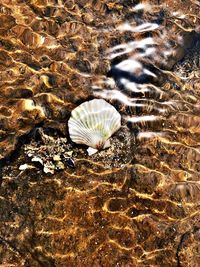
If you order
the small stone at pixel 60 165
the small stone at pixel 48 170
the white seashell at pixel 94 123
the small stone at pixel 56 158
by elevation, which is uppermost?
the white seashell at pixel 94 123

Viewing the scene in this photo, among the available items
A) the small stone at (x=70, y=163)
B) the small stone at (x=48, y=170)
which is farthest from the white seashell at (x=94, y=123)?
the small stone at (x=48, y=170)

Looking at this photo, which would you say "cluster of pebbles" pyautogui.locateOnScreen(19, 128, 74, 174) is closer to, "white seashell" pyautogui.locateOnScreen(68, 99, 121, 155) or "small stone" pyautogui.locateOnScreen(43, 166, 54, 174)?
"small stone" pyautogui.locateOnScreen(43, 166, 54, 174)

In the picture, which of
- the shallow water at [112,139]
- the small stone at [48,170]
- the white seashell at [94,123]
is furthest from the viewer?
the white seashell at [94,123]

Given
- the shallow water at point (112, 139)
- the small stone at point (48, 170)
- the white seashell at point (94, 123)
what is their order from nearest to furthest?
the shallow water at point (112, 139) < the small stone at point (48, 170) < the white seashell at point (94, 123)

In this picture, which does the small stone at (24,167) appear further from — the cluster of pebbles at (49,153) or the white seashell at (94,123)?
the white seashell at (94,123)

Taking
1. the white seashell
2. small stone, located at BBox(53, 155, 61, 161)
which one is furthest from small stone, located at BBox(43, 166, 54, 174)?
the white seashell

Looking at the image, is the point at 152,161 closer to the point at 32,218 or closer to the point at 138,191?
the point at 138,191

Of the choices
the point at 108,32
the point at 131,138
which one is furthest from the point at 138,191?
the point at 108,32
